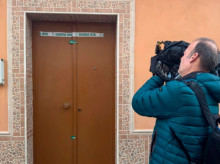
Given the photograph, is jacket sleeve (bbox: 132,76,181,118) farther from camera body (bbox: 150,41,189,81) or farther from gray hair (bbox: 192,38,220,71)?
gray hair (bbox: 192,38,220,71)

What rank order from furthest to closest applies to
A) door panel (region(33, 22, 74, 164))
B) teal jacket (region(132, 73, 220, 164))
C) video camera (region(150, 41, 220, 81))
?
Result: door panel (region(33, 22, 74, 164)) → video camera (region(150, 41, 220, 81)) → teal jacket (region(132, 73, 220, 164))

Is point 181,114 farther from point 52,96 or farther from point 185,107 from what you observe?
point 52,96

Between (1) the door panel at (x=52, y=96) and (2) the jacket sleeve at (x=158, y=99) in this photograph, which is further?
(1) the door panel at (x=52, y=96)

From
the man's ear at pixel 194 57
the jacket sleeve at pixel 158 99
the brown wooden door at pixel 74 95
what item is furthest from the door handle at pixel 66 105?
the man's ear at pixel 194 57

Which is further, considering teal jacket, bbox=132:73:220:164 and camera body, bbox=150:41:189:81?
camera body, bbox=150:41:189:81

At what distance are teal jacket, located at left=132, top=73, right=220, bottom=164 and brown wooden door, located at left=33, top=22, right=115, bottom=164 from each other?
1908 mm

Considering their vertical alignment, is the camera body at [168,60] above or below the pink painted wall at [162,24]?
below

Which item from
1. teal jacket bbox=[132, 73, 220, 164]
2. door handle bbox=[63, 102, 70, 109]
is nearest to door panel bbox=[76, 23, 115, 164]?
door handle bbox=[63, 102, 70, 109]

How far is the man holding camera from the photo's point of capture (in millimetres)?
1191

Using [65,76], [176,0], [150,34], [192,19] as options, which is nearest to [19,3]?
[65,76]

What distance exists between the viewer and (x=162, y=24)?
2893mm

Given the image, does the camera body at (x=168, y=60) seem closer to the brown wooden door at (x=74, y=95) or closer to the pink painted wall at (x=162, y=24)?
the pink painted wall at (x=162, y=24)

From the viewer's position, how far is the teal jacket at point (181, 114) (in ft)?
3.89

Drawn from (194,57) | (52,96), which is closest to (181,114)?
(194,57)
